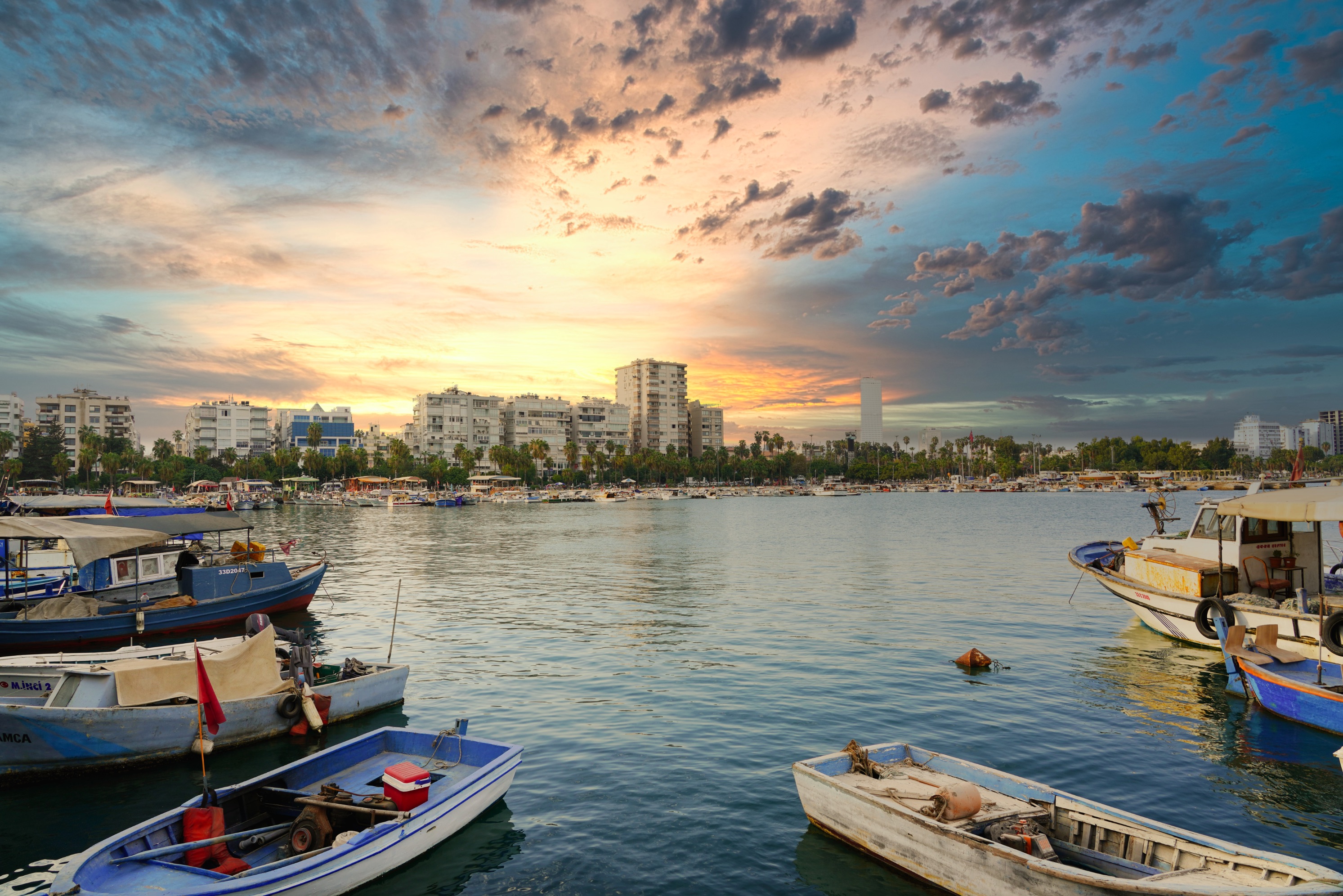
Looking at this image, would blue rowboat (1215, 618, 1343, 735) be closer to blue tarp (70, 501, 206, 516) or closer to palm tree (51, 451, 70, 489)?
blue tarp (70, 501, 206, 516)

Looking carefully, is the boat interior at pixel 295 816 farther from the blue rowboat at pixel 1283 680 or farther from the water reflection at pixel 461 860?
the blue rowboat at pixel 1283 680

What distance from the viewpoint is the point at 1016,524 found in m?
84.4

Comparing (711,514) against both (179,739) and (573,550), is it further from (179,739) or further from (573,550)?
(179,739)

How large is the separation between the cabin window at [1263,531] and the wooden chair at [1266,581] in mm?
601

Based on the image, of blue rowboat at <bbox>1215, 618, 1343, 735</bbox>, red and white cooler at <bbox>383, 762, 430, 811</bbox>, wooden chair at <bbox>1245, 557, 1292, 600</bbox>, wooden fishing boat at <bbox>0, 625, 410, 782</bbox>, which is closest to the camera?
red and white cooler at <bbox>383, 762, 430, 811</bbox>

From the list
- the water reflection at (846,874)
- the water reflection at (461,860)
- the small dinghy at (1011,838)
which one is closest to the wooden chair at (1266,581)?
the small dinghy at (1011,838)

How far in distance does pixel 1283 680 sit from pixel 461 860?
56.0ft

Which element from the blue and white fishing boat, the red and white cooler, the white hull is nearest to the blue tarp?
the red and white cooler

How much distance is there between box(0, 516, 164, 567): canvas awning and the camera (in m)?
21.5

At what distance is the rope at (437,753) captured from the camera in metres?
12.7

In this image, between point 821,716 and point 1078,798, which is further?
point 821,716

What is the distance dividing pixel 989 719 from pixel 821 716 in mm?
3893

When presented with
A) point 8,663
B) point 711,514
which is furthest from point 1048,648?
point 711,514

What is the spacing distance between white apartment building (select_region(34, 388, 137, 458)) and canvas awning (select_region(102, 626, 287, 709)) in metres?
211
